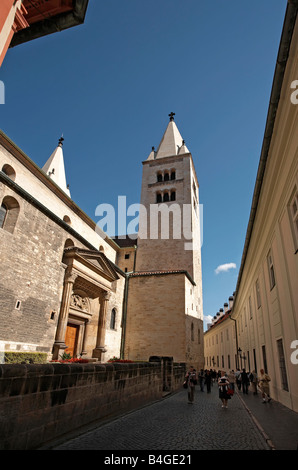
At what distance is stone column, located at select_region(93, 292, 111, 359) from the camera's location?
18.1 m

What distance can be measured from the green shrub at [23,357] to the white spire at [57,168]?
73.0ft

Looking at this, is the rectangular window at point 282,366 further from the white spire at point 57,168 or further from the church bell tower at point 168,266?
the white spire at point 57,168

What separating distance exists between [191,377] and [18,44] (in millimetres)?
12924

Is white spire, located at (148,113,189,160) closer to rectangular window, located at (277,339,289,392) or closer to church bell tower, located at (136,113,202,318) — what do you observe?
church bell tower, located at (136,113,202,318)

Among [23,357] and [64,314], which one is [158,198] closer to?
[64,314]

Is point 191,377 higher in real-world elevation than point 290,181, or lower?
lower

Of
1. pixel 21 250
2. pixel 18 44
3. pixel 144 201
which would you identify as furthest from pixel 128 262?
pixel 18 44

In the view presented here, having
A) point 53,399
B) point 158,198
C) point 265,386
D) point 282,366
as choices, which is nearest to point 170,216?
point 158,198

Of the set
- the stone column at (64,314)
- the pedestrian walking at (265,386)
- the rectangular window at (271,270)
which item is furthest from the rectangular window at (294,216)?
the stone column at (64,314)

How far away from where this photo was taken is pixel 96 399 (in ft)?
21.0

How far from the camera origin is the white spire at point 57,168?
31836mm

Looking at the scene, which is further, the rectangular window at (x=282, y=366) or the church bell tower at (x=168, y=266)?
the church bell tower at (x=168, y=266)

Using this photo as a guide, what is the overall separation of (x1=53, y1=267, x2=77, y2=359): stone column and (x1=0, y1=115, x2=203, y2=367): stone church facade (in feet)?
0.16

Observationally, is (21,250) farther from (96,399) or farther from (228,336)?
(228,336)
